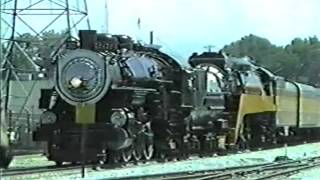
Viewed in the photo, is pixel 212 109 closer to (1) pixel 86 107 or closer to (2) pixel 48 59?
(2) pixel 48 59

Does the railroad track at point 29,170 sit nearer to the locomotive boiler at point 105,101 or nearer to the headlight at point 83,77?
the locomotive boiler at point 105,101

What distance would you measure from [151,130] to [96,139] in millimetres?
2873

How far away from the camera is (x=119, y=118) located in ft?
66.4

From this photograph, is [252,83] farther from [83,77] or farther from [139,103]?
[83,77]

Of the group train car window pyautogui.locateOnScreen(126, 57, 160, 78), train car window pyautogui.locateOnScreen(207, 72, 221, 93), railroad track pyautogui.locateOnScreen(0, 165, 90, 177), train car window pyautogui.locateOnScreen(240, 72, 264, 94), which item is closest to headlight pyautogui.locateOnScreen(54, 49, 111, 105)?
train car window pyautogui.locateOnScreen(126, 57, 160, 78)

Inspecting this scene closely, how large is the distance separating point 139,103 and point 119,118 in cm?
155

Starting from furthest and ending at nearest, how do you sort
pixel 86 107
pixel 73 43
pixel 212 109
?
pixel 212 109 < pixel 73 43 < pixel 86 107

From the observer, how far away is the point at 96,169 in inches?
728

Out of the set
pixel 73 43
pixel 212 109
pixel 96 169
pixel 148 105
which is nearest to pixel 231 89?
pixel 212 109

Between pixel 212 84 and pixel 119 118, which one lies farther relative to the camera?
pixel 212 84

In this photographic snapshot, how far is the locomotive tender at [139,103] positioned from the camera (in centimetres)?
2000

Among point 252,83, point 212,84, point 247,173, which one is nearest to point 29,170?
point 247,173

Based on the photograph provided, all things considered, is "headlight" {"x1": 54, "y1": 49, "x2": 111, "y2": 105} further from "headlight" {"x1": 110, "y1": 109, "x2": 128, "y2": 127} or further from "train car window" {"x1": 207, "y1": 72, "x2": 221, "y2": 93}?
"train car window" {"x1": 207, "y1": 72, "x2": 221, "y2": 93}

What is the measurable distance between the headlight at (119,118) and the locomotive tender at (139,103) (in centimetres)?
3
